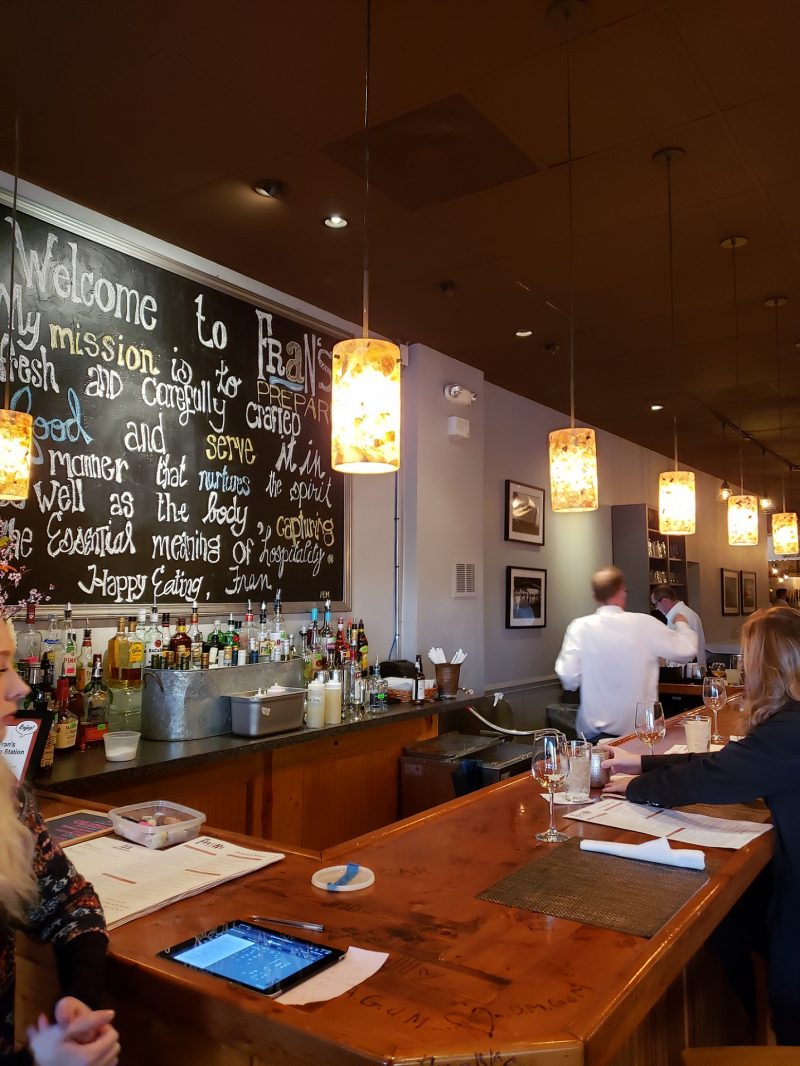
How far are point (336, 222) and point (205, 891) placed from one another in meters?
2.92

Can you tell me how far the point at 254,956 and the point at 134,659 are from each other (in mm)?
2244

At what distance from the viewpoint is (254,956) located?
45.9 inches

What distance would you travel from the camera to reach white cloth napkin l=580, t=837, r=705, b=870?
61.3 inches

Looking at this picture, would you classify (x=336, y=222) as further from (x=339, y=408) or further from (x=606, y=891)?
(x=606, y=891)

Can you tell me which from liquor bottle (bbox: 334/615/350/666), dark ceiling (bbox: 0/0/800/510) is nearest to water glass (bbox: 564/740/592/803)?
dark ceiling (bbox: 0/0/800/510)

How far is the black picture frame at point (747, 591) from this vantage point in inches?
467

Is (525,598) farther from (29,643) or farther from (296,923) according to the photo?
(296,923)

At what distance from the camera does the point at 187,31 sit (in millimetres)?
2373

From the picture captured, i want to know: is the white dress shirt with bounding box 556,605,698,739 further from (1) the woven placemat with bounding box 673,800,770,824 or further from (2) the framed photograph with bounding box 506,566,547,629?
(2) the framed photograph with bounding box 506,566,547,629

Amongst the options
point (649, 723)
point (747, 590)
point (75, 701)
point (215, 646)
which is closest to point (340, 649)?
point (215, 646)

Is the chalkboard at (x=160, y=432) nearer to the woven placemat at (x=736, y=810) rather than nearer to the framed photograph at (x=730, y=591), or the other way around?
the woven placemat at (x=736, y=810)

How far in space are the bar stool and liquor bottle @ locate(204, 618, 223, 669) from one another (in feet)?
7.19

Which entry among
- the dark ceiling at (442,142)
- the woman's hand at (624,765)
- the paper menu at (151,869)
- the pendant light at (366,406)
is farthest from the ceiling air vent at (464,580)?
the paper menu at (151,869)

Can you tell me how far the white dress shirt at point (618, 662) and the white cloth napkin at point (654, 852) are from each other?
7.97 feet
